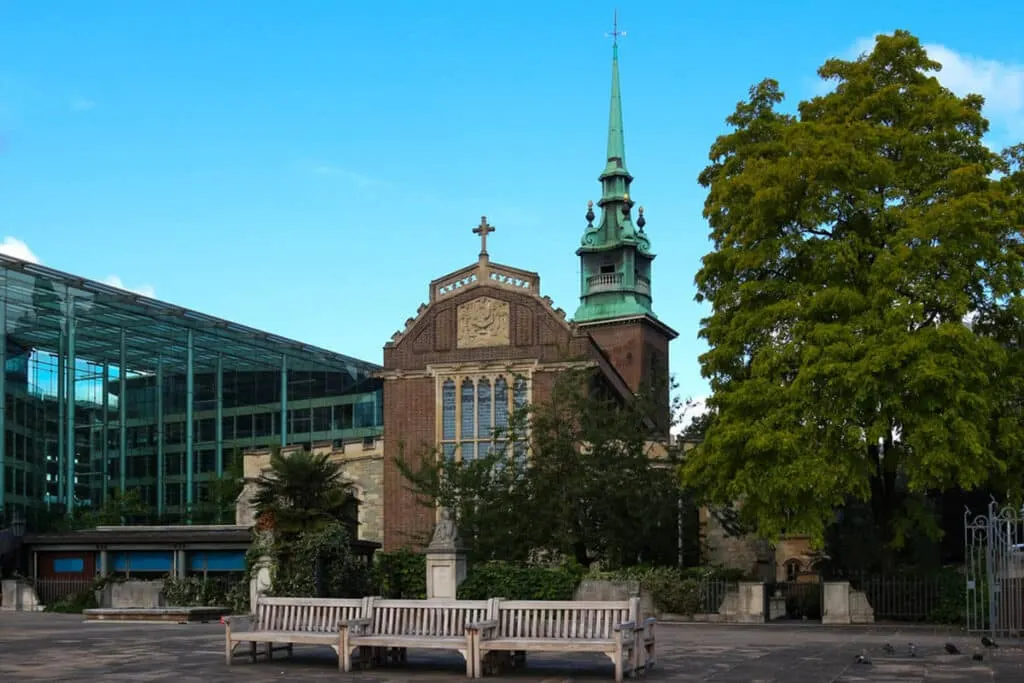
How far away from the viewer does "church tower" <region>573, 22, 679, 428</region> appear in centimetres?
7319

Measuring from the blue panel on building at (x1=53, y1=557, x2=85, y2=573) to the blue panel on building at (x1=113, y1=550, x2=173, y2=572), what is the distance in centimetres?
142

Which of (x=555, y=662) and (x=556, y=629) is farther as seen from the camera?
(x=555, y=662)

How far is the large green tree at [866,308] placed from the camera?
87.6 feet

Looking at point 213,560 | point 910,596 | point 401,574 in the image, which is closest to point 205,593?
point 401,574

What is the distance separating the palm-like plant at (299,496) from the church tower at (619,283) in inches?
1693

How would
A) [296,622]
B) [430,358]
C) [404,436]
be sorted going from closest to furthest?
[296,622] < [404,436] < [430,358]

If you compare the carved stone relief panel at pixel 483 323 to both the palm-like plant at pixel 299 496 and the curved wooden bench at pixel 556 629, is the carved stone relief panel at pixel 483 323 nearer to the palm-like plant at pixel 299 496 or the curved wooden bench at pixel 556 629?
the palm-like plant at pixel 299 496

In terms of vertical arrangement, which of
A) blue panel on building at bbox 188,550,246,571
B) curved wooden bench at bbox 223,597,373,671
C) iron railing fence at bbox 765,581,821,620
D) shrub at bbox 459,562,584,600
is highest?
curved wooden bench at bbox 223,597,373,671

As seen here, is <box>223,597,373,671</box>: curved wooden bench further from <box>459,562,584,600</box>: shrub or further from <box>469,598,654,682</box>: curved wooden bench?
<box>459,562,584,600</box>: shrub

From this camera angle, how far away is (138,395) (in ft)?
202

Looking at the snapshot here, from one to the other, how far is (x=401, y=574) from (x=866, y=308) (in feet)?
45.3

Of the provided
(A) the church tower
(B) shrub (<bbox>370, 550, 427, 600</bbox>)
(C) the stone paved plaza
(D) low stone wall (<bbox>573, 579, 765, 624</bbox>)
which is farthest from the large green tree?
(A) the church tower

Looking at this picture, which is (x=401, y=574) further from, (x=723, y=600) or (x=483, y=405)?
(x=483, y=405)

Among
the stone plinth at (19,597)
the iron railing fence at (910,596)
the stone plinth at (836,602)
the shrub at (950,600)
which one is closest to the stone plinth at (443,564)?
the stone plinth at (836,602)
